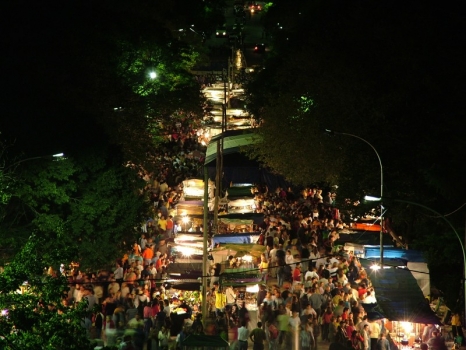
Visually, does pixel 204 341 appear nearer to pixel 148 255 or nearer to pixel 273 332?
pixel 273 332

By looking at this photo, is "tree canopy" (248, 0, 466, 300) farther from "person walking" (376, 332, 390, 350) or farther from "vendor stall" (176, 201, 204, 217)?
"person walking" (376, 332, 390, 350)

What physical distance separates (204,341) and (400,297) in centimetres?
521

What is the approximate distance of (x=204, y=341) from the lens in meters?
21.0

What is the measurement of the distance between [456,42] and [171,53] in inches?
715

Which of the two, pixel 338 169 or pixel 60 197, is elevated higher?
pixel 338 169

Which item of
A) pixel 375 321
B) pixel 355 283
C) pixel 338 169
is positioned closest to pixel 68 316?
pixel 375 321

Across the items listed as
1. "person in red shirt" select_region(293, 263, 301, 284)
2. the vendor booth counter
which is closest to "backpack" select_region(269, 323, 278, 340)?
"person in red shirt" select_region(293, 263, 301, 284)

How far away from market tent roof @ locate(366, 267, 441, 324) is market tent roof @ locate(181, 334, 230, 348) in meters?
4.27

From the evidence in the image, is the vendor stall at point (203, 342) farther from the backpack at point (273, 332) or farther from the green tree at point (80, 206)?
the green tree at point (80, 206)

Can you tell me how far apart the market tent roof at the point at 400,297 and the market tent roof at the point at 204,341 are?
4.27 m

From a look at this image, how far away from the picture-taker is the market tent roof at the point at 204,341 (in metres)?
20.8

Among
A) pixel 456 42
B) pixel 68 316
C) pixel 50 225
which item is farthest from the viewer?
pixel 456 42

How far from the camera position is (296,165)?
1606 inches

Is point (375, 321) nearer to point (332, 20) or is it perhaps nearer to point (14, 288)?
point (14, 288)
